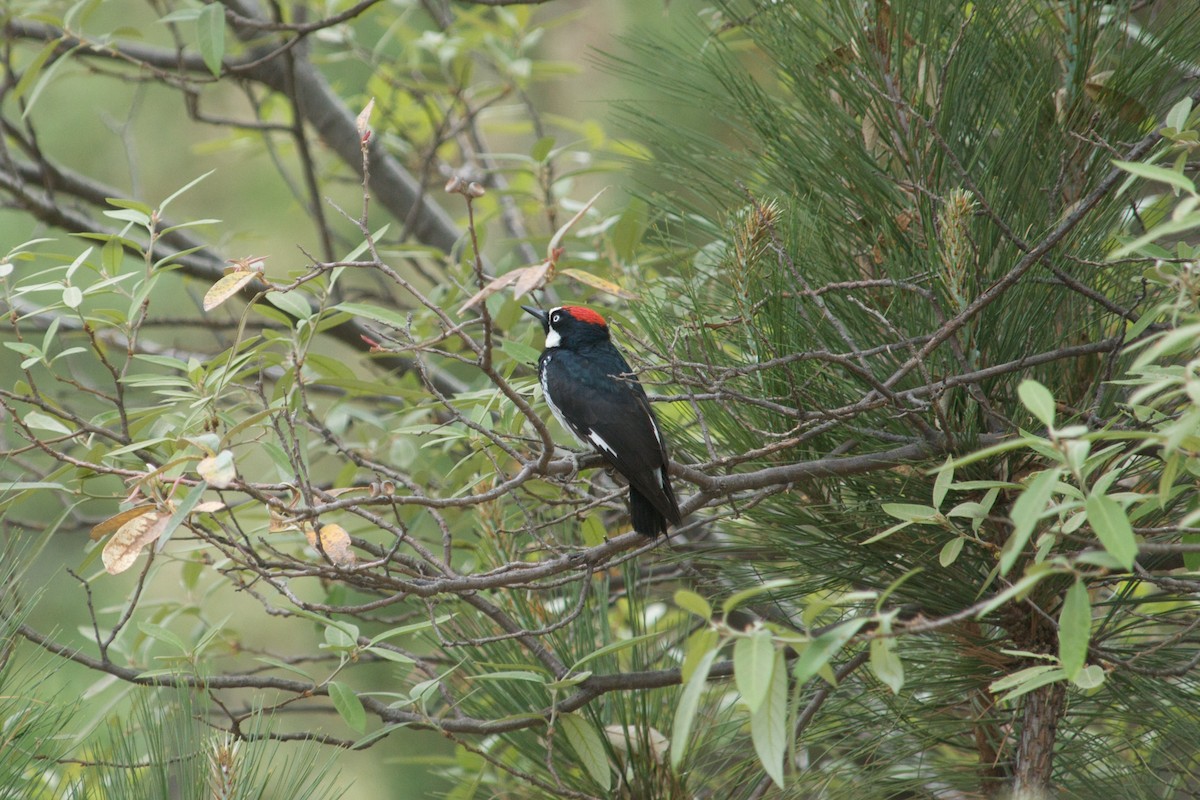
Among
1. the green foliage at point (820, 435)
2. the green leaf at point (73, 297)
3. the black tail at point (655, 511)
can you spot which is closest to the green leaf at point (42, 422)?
the green foliage at point (820, 435)

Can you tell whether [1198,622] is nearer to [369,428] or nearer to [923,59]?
[923,59]

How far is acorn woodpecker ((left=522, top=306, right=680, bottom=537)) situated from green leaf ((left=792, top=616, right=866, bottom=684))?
768 mm

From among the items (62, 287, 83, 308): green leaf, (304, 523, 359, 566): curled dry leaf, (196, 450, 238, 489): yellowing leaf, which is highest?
(62, 287, 83, 308): green leaf

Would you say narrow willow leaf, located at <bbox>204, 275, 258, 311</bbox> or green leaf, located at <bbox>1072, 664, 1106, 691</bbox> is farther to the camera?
narrow willow leaf, located at <bbox>204, 275, 258, 311</bbox>

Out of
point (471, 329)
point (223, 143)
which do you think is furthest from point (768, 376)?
point (223, 143)

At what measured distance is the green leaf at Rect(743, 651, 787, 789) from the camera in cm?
87

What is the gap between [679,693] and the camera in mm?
1740

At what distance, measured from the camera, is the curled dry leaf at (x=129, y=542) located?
1230 mm

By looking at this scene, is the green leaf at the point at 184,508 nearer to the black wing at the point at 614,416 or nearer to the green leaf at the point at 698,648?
the green leaf at the point at 698,648

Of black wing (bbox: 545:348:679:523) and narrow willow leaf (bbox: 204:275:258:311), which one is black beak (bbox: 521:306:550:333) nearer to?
black wing (bbox: 545:348:679:523)

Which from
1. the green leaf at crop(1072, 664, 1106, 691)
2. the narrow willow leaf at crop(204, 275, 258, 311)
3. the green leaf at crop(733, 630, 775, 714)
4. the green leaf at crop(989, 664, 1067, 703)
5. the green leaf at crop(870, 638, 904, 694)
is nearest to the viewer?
the green leaf at crop(733, 630, 775, 714)

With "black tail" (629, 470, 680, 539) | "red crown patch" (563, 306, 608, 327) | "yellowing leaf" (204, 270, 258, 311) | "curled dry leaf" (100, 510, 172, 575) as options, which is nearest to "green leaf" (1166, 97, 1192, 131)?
"black tail" (629, 470, 680, 539)

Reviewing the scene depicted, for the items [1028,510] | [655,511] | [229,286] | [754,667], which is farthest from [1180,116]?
[229,286]

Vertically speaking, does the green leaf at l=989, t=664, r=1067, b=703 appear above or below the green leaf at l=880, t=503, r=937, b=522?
below
